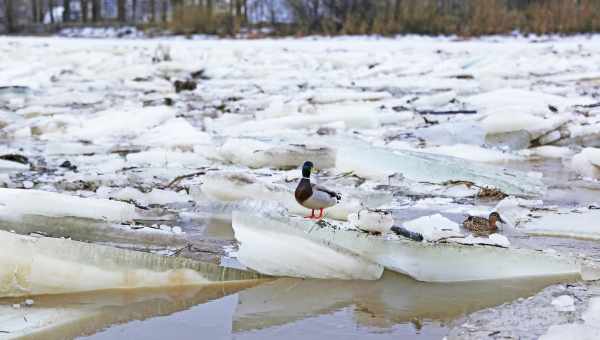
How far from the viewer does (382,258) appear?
190 cm

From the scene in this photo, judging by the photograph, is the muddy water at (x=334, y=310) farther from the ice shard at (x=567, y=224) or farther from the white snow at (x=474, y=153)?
the white snow at (x=474, y=153)

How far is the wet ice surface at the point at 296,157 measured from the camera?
174cm

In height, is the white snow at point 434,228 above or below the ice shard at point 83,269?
above

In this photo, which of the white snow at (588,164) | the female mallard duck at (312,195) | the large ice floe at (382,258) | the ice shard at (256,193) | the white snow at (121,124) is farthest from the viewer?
the white snow at (121,124)

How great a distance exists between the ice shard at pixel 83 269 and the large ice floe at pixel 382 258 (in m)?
0.07

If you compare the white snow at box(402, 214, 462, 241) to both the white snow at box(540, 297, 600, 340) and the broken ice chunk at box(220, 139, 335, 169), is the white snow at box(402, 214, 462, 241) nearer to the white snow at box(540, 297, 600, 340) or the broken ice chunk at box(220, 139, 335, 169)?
the white snow at box(540, 297, 600, 340)

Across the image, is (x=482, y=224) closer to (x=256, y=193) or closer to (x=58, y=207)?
(x=256, y=193)

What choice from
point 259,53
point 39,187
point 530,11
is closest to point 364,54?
point 259,53

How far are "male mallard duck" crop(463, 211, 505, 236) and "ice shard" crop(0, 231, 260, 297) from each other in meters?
0.72

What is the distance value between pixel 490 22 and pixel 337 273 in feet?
42.6

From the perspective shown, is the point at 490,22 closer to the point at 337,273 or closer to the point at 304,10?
the point at 304,10

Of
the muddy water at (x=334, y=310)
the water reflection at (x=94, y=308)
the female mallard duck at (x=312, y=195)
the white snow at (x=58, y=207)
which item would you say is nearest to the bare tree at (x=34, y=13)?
the white snow at (x=58, y=207)

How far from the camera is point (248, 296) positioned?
178 cm

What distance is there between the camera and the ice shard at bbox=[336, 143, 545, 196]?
9.57 ft
